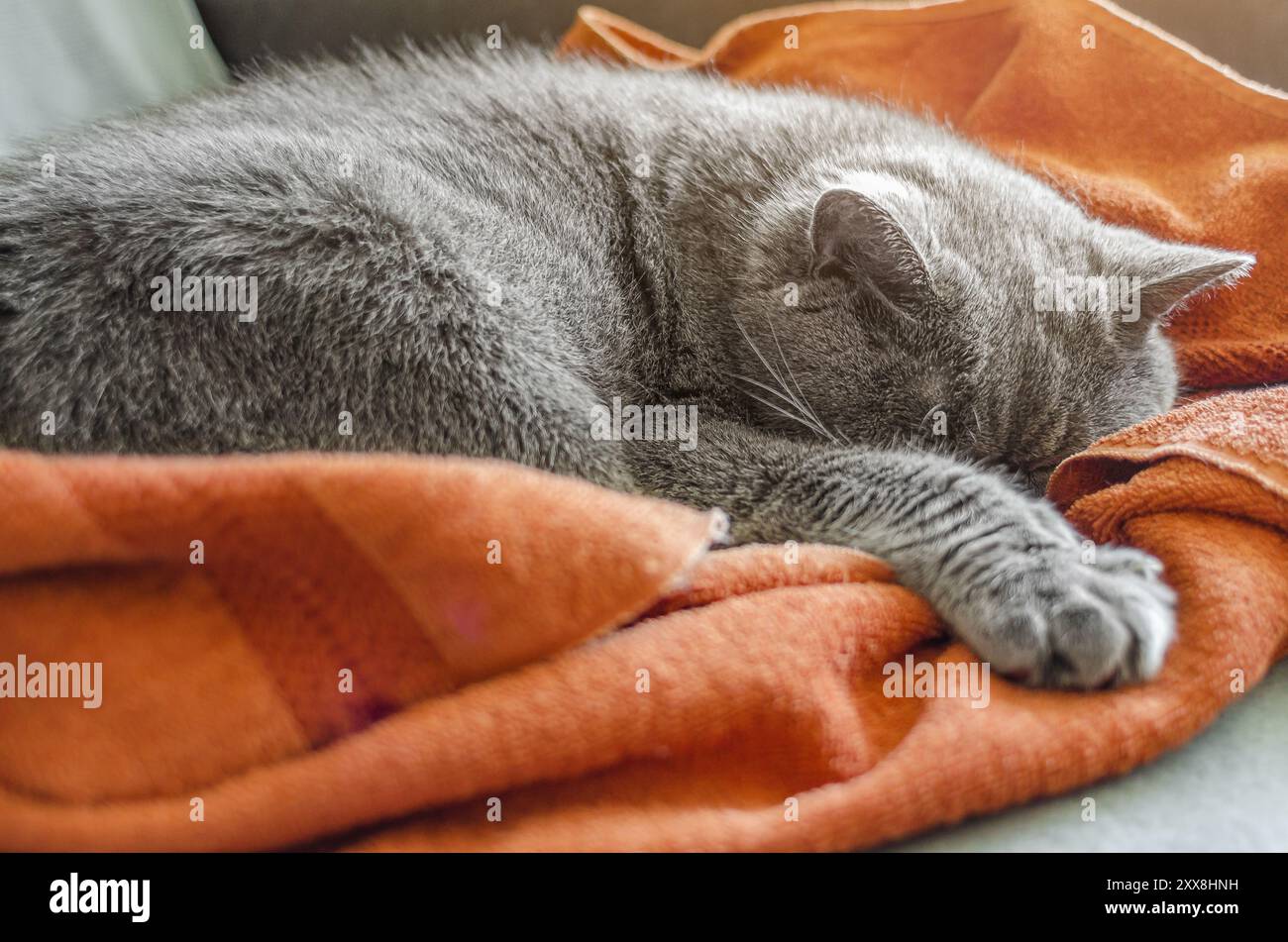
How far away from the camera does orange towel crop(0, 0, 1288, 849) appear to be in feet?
2.41

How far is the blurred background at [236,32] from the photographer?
5.16ft

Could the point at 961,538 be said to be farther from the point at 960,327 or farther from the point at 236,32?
the point at 236,32

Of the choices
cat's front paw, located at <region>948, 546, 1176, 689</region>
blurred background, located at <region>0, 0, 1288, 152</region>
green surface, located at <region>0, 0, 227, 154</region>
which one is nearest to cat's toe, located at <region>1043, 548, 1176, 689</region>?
cat's front paw, located at <region>948, 546, 1176, 689</region>

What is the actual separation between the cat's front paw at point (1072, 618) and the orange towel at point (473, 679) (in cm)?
2

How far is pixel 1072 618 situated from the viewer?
2.85 feet

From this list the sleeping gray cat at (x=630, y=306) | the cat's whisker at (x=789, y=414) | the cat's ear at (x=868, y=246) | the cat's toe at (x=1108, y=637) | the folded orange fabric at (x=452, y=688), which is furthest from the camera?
the cat's whisker at (x=789, y=414)

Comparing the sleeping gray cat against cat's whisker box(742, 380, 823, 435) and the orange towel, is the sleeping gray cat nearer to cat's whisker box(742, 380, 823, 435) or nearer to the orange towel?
cat's whisker box(742, 380, 823, 435)

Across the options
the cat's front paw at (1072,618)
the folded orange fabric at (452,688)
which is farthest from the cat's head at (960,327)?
the folded orange fabric at (452,688)

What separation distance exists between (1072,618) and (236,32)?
5.90ft

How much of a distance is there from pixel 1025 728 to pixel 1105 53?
1.34 meters

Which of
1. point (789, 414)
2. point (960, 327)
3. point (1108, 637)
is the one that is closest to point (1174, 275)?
point (960, 327)

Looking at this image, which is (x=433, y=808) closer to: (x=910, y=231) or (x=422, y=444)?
(x=422, y=444)

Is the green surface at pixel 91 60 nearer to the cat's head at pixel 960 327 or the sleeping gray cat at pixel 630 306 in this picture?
the sleeping gray cat at pixel 630 306
